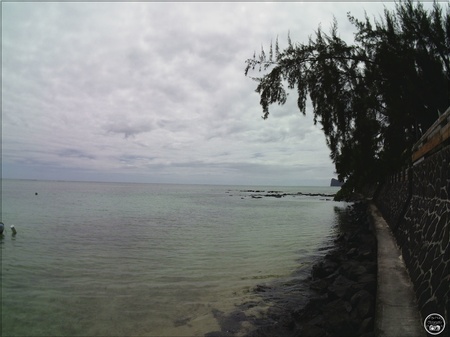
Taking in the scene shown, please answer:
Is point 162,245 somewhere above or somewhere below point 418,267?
below

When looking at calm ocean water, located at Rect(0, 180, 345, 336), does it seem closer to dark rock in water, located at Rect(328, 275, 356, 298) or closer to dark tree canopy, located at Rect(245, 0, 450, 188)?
dark rock in water, located at Rect(328, 275, 356, 298)

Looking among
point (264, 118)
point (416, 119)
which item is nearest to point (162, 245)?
point (264, 118)

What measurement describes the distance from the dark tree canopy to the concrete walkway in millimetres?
6605

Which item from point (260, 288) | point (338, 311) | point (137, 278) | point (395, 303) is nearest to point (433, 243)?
point (395, 303)

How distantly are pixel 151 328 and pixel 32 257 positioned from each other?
9295mm

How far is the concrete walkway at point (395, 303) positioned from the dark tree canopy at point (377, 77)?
6.60 m

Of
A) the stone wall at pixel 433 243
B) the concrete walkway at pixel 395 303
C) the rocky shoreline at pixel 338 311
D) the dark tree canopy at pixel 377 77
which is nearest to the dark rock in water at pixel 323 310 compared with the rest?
the rocky shoreline at pixel 338 311

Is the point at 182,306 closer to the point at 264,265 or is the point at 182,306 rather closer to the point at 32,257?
the point at 264,265

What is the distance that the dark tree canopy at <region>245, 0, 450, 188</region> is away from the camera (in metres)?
12.1

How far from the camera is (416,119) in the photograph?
41.9 ft

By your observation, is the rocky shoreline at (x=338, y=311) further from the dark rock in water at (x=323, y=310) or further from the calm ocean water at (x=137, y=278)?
the calm ocean water at (x=137, y=278)

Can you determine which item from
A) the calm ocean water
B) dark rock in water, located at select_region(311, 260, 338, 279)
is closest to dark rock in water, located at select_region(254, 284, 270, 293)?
the calm ocean water

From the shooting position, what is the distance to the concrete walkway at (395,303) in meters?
4.63

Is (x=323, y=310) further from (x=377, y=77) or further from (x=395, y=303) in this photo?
(x=377, y=77)
